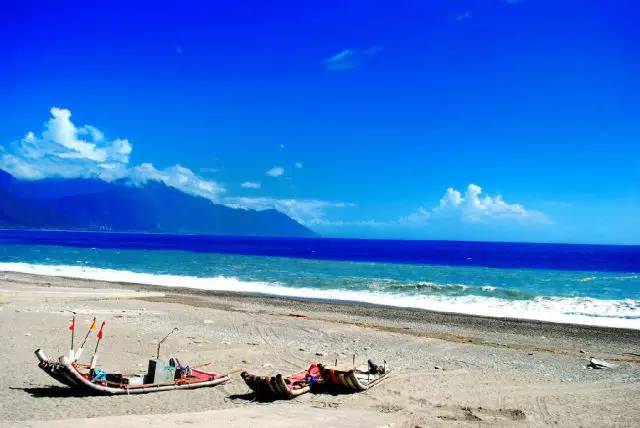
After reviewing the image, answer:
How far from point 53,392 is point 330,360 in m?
6.72

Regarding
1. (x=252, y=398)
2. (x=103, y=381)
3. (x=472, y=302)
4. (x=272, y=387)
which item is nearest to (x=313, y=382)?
(x=272, y=387)

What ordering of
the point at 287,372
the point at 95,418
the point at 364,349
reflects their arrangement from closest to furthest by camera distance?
the point at 95,418, the point at 287,372, the point at 364,349

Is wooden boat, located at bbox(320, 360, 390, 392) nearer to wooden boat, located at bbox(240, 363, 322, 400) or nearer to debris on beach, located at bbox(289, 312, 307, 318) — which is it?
wooden boat, located at bbox(240, 363, 322, 400)

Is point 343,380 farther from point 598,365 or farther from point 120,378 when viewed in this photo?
point 598,365

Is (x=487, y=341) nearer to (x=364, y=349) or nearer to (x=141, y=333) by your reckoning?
(x=364, y=349)

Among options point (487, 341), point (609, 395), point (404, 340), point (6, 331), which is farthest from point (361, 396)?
point (6, 331)

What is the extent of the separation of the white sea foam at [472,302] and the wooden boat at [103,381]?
16.3 metres

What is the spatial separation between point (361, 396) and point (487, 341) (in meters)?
8.38

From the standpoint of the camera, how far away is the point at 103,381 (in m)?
10.5

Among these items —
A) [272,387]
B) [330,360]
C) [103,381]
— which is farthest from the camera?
[330,360]

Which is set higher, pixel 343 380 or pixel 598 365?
pixel 343 380

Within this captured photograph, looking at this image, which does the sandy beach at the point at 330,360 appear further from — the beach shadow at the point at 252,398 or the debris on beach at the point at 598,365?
the debris on beach at the point at 598,365

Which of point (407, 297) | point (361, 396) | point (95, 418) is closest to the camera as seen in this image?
point (95, 418)

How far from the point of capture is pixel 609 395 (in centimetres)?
1183
